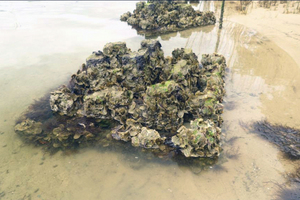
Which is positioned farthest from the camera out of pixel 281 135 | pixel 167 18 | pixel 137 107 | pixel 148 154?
pixel 167 18

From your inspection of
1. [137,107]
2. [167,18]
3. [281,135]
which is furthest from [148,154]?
[167,18]

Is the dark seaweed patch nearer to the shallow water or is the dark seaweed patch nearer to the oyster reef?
the shallow water

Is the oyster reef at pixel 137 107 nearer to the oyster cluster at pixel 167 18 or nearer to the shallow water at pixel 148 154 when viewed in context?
the shallow water at pixel 148 154

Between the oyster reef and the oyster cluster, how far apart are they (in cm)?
1150

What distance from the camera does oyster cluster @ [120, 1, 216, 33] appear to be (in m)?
21.5

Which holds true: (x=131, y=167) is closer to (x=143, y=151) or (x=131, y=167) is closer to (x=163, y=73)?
(x=143, y=151)

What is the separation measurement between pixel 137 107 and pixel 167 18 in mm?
15778

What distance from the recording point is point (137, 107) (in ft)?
29.2

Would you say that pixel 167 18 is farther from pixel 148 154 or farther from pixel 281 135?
pixel 148 154

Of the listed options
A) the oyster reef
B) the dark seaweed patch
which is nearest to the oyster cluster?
the oyster reef

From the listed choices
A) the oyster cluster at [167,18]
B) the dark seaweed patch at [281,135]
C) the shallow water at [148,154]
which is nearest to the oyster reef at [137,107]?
the shallow water at [148,154]

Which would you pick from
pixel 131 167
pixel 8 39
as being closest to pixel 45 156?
pixel 131 167

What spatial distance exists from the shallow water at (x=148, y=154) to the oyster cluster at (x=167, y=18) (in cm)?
318

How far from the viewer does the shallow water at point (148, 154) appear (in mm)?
6266
